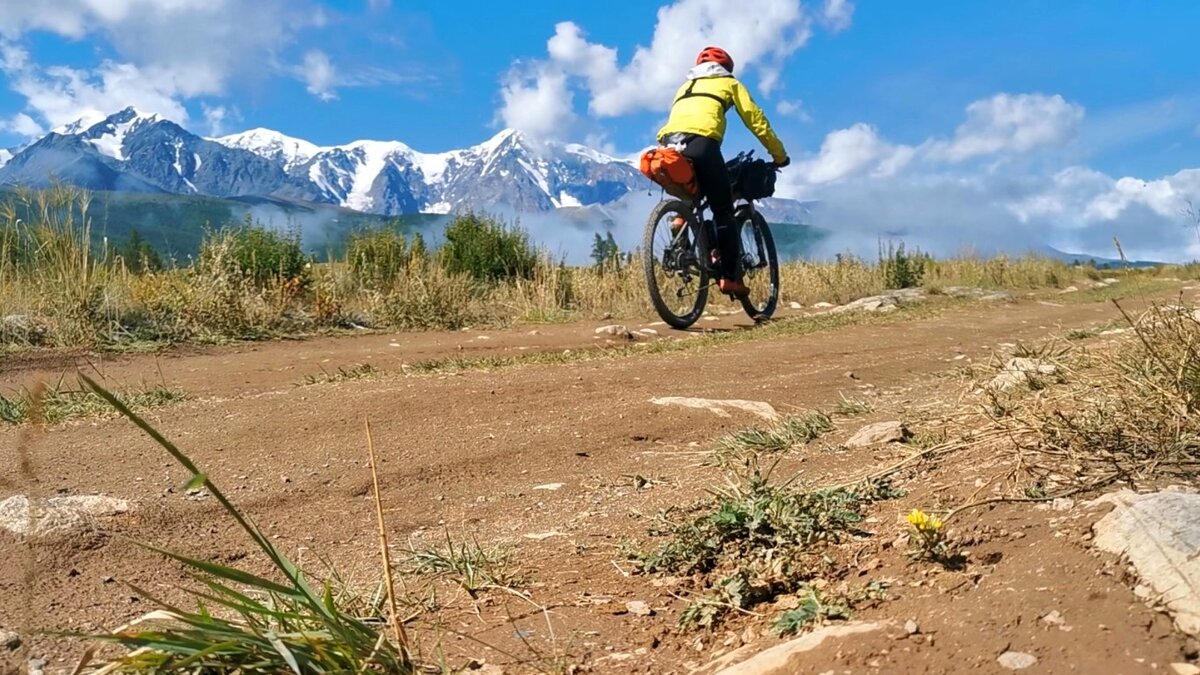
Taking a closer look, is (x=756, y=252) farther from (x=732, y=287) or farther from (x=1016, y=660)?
(x=1016, y=660)

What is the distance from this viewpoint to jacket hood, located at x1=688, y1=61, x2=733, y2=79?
6945 millimetres

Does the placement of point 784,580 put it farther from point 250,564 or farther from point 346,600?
point 250,564

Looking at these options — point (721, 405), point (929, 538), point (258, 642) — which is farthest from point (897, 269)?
point (258, 642)

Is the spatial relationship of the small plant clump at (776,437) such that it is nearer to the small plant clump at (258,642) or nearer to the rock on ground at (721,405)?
the rock on ground at (721,405)

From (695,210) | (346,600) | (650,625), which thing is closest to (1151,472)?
(650,625)

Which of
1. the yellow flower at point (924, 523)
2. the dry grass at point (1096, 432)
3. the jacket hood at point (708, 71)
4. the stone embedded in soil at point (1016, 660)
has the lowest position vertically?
the stone embedded in soil at point (1016, 660)

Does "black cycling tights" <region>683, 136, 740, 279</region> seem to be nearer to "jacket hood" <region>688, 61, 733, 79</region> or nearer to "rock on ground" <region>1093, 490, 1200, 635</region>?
"jacket hood" <region>688, 61, 733, 79</region>

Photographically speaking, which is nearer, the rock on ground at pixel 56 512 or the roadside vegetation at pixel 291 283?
the rock on ground at pixel 56 512

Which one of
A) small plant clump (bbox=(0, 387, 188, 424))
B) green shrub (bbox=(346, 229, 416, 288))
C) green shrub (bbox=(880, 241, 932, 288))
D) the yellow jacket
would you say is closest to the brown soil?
small plant clump (bbox=(0, 387, 188, 424))

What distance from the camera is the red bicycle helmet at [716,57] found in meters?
7.06

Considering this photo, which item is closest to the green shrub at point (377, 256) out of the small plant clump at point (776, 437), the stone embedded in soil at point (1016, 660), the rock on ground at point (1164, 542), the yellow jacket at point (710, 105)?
the yellow jacket at point (710, 105)

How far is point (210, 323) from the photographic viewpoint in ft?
23.8

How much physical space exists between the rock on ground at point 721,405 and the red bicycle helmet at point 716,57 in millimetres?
4240

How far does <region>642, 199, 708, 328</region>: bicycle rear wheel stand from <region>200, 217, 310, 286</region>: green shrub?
3783 millimetres
